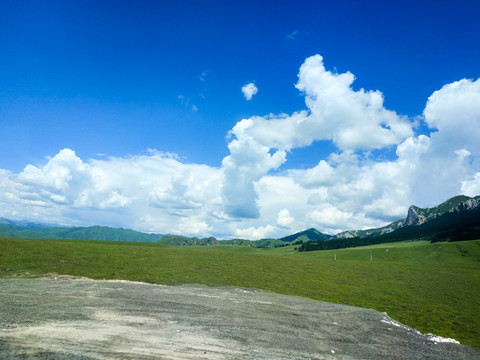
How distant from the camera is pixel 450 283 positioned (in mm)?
77125

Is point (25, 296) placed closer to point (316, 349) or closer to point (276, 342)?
point (276, 342)

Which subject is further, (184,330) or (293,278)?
(293,278)

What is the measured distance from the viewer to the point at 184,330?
22375 mm

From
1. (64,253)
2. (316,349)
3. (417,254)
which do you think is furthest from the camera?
(417,254)

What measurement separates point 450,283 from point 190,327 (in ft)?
277

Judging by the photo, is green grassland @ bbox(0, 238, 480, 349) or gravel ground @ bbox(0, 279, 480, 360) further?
green grassland @ bbox(0, 238, 480, 349)

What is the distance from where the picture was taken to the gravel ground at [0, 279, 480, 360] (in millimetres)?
17297

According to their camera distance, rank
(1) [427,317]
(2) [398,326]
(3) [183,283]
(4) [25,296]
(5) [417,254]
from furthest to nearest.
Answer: (5) [417,254] → (3) [183,283] → (1) [427,317] → (2) [398,326] → (4) [25,296]

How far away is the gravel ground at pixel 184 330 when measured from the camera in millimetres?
17297

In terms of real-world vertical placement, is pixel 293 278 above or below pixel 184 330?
below

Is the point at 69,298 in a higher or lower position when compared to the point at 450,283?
higher

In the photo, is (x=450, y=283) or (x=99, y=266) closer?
(x=99, y=266)

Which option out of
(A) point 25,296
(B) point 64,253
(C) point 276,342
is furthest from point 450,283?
(B) point 64,253

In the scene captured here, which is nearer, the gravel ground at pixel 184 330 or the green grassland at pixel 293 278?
the gravel ground at pixel 184 330
